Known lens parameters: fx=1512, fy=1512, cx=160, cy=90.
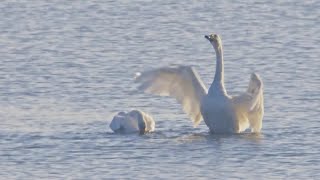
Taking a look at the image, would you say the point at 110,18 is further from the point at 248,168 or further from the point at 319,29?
the point at 248,168

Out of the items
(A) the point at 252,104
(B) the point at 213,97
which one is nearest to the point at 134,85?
(B) the point at 213,97

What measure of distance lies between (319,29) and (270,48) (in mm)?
2478

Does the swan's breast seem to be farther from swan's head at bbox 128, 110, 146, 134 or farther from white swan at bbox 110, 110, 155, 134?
swan's head at bbox 128, 110, 146, 134

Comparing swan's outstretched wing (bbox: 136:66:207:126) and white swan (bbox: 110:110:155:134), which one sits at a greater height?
swan's outstretched wing (bbox: 136:66:207:126)

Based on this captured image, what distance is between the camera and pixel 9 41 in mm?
28734

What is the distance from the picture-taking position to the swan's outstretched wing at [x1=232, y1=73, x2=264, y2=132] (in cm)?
2075

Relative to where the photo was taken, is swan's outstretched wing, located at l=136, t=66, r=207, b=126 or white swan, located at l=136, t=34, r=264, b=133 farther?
swan's outstretched wing, located at l=136, t=66, r=207, b=126

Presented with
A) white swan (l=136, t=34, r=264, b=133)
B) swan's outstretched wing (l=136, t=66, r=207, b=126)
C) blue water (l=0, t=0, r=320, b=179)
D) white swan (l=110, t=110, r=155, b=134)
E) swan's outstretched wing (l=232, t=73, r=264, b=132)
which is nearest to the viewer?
blue water (l=0, t=0, r=320, b=179)

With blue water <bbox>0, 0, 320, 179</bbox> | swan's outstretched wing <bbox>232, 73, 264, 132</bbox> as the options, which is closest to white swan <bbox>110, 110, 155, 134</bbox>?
blue water <bbox>0, 0, 320, 179</bbox>

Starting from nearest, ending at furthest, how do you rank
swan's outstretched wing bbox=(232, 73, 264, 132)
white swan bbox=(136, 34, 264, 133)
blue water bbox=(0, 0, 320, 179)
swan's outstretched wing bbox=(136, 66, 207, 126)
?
blue water bbox=(0, 0, 320, 179)
swan's outstretched wing bbox=(232, 73, 264, 132)
white swan bbox=(136, 34, 264, 133)
swan's outstretched wing bbox=(136, 66, 207, 126)

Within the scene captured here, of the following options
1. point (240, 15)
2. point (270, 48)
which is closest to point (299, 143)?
point (270, 48)

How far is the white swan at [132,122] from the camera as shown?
20.6 m

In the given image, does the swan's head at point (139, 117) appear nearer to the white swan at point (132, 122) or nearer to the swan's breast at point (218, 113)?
the white swan at point (132, 122)

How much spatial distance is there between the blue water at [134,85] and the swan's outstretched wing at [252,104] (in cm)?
21
